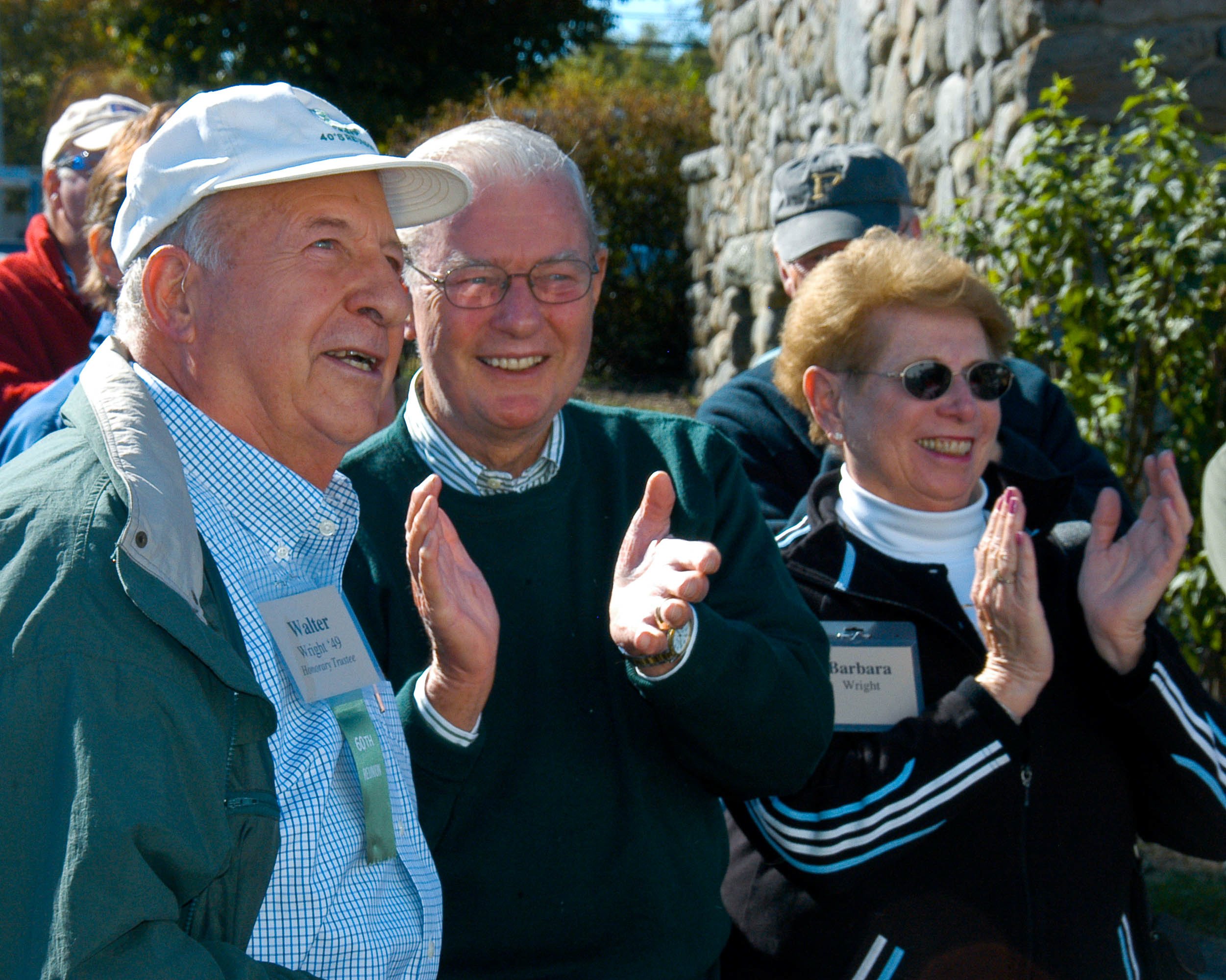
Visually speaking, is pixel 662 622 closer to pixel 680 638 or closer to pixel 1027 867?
pixel 680 638

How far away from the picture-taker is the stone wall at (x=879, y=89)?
458 centimetres

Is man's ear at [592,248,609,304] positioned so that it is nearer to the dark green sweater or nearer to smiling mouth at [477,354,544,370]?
smiling mouth at [477,354,544,370]

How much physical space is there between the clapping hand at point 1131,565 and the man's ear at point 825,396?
0.60 m

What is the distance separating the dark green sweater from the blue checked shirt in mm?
246

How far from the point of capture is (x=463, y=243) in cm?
212

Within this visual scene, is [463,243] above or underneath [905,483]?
above

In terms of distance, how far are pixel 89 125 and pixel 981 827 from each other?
10.1 feet

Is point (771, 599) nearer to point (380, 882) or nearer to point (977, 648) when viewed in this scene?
point (977, 648)

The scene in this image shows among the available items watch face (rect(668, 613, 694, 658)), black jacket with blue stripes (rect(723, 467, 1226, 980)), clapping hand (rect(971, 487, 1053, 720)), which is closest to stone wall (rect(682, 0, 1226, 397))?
clapping hand (rect(971, 487, 1053, 720))

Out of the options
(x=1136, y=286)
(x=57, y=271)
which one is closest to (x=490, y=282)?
(x=57, y=271)

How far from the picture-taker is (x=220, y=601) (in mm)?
1315

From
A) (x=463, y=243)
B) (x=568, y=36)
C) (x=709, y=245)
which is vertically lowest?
(x=709, y=245)

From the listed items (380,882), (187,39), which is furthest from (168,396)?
(187,39)

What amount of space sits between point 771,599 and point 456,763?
0.63 metres
